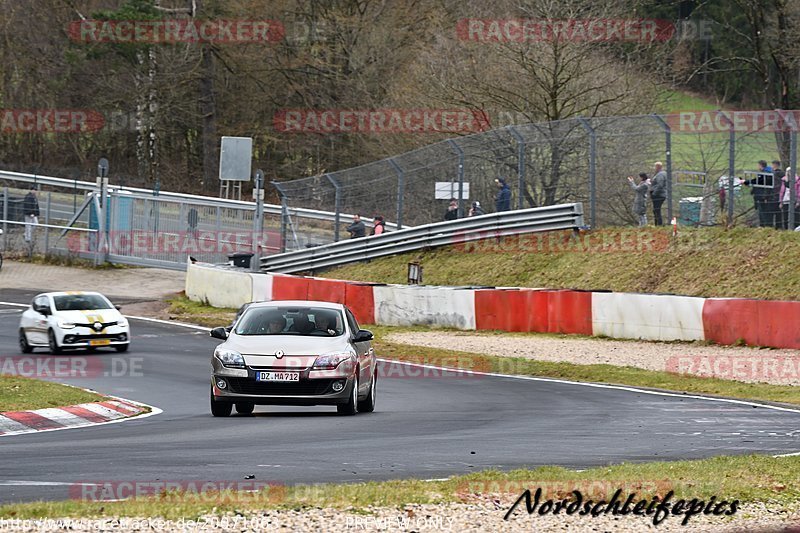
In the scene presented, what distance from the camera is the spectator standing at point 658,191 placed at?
93.1ft

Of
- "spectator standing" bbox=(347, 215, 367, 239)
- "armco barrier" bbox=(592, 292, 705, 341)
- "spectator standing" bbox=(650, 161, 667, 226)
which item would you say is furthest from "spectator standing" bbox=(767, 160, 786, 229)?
"spectator standing" bbox=(347, 215, 367, 239)

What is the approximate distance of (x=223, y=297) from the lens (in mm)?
34812

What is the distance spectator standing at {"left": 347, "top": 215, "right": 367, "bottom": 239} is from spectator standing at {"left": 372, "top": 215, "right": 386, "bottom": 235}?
1.04 ft

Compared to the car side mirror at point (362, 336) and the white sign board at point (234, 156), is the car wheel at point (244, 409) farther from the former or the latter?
the white sign board at point (234, 156)

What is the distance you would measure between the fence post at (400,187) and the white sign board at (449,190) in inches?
41.3

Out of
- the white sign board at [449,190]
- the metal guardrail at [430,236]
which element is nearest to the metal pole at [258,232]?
the metal guardrail at [430,236]

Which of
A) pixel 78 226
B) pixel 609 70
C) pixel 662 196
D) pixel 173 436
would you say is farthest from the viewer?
pixel 78 226

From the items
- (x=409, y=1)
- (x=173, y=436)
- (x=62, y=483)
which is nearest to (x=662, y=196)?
(x=173, y=436)

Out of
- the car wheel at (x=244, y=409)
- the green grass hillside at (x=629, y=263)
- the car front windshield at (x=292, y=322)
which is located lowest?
the car wheel at (x=244, y=409)

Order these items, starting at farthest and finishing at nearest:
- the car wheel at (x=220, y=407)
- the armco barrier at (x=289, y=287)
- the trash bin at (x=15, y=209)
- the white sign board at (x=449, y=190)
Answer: the trash bin at (x=15, y=209) < the white sign board at (x=449, y=190) < the armco barrier at (x=289, y=287) < the car wheel at (x=220, y=407)

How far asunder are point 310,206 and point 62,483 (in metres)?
27.8

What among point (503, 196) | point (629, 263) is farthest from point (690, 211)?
point (503, 196)

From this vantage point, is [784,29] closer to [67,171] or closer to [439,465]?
[67,171]

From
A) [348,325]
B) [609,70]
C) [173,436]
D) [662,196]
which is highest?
[609,70]
